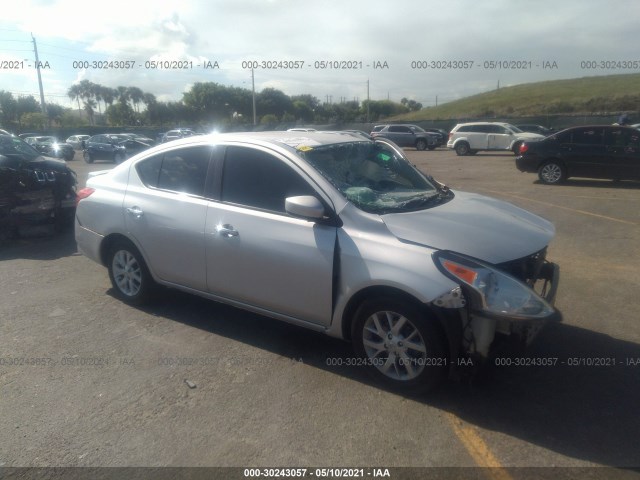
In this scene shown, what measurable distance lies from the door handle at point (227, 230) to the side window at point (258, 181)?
9.0 inches

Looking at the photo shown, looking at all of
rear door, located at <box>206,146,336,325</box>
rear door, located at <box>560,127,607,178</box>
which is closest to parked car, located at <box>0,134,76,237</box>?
rear door, located at <box>206,146,336,325</box>

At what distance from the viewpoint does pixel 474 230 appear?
360 centimetres

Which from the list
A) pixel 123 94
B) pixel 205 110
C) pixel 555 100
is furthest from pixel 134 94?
pixel 555 100

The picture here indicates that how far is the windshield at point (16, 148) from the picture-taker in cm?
827

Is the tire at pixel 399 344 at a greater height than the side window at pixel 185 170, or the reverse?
the side window at pixel 185 170

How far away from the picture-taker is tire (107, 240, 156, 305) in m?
4.93

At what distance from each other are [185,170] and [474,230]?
2595 millimetres

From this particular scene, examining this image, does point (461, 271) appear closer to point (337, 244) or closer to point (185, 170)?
point (337, 244)

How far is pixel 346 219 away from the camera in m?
3.63

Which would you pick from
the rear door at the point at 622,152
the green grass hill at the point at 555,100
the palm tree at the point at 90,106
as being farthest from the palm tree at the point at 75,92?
the rear door at the point at 622,152

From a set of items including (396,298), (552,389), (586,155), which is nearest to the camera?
(396,298)

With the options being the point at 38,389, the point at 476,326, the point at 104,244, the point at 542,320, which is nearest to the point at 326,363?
the point at 476,326

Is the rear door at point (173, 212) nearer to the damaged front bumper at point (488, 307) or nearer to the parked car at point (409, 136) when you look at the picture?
the damaged front bumper at point (488, 307)

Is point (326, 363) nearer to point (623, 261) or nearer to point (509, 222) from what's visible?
point (509, 222)
